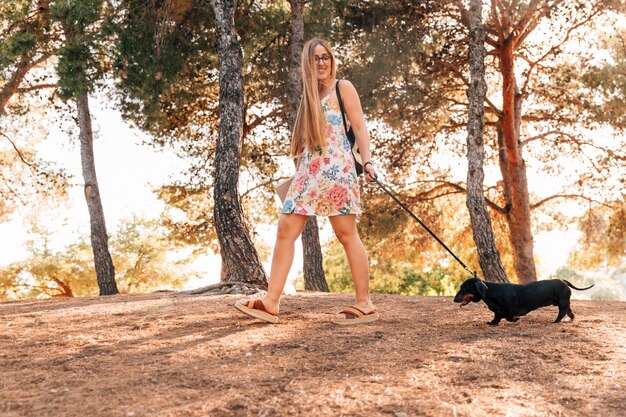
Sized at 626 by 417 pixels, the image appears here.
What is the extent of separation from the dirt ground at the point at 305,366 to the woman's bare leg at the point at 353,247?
36cm

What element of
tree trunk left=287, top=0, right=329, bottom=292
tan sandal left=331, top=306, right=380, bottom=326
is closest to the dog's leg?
tan sandal left=331, top=306, right=380, bottom=326

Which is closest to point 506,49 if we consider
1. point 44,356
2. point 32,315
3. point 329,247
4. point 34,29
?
point 329,247

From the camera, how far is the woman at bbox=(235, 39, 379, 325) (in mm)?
4773

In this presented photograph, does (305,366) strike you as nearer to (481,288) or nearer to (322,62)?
(481,288)

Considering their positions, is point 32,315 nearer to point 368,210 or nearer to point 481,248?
point 481,248

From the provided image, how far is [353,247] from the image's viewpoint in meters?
4.88

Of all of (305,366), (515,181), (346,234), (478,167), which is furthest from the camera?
(515,181)

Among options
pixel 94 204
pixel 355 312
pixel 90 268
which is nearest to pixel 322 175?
pixel 355 312

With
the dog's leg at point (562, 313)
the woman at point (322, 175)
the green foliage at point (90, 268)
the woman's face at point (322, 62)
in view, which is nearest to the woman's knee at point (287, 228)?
the woman at point (322, 175)

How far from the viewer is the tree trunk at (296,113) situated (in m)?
11.1

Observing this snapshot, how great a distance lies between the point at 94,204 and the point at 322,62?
7573mm

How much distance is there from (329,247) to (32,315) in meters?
13.3

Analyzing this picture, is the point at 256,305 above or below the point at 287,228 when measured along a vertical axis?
below

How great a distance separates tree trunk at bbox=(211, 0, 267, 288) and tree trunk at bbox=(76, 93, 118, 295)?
174 inches
